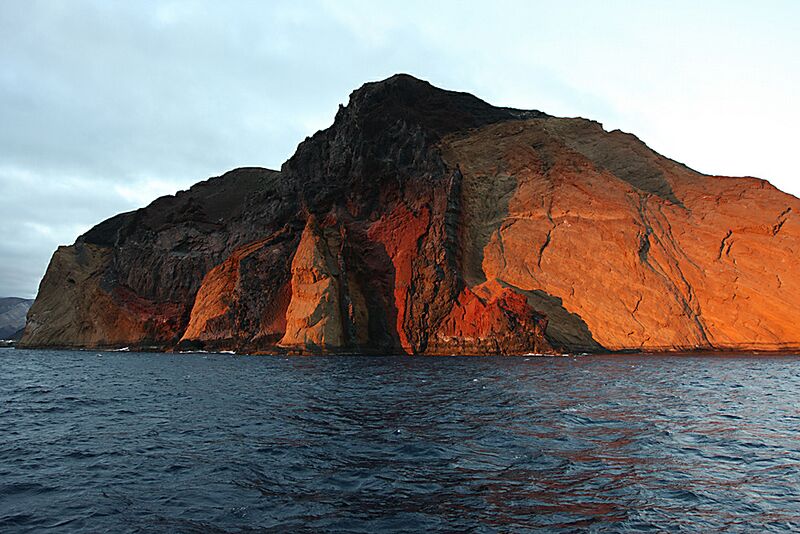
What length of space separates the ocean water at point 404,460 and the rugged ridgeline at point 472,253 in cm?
3062

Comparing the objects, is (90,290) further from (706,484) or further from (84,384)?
(706,484)

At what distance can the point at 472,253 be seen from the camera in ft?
209

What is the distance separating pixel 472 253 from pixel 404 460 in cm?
5229

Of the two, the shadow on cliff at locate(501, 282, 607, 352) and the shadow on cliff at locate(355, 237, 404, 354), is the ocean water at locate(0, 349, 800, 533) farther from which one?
the shadow on cliff at locate(355, 237, 404, 354)

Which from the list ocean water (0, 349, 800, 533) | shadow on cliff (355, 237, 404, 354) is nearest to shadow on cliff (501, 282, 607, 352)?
shadow on cliff (355, 237, 404, 354)

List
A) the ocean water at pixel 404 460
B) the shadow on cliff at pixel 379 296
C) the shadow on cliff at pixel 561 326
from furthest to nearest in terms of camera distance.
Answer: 1. the shadow on cliff at pixel 379 296
2. the shadow on cliff at pixel 561 326
3. the ocean water at pixel 404 460

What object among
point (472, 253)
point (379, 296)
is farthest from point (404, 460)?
point (472, 253)

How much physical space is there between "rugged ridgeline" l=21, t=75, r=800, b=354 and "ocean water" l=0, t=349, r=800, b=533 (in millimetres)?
30619

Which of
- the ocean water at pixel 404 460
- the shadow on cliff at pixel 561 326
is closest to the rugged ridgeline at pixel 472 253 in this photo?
the shadow on cliff at pixel 561 326

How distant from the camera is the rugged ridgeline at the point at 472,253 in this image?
55281 millimetres

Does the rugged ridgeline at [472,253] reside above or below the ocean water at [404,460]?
above

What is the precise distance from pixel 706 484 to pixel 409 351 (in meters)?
45.2

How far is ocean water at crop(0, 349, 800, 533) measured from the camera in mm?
9086

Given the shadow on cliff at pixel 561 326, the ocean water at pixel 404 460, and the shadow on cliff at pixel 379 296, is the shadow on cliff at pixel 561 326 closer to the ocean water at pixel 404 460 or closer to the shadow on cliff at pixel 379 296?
the shadow on cliff at pixel 379 296
